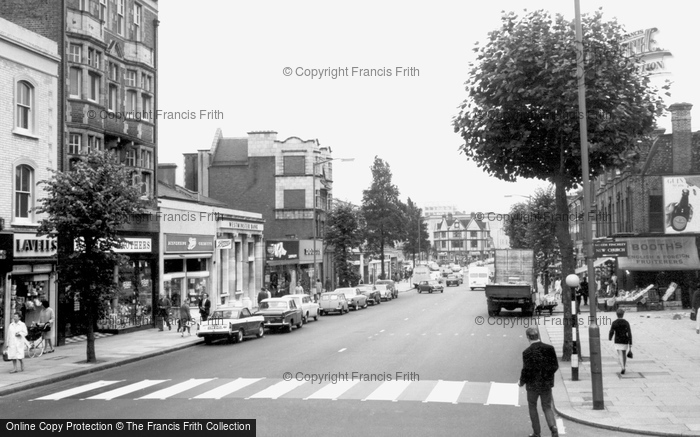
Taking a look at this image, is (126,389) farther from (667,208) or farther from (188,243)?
(667,208)

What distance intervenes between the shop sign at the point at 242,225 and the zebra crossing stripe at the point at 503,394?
30048mm

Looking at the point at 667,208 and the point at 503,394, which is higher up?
the point at 667,208

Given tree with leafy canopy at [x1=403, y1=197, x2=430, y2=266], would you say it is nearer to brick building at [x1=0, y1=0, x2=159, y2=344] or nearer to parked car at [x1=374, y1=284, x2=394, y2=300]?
parked car at [x1=374, y1=284, x2=394, y2=300]

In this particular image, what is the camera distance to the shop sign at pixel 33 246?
24.7 metres

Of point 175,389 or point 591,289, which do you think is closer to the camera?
point 591,289

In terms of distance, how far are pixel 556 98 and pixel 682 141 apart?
25417mm

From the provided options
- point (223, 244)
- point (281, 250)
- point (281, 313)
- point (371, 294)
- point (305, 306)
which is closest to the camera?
point (281, 313)

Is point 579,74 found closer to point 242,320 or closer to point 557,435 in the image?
point 557,435

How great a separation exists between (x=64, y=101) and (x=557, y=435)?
937 inches

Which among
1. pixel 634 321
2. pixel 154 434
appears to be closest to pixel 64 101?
pixel 154 434

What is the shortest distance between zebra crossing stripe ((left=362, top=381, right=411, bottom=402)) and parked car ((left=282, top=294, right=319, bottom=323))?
67.2 feet

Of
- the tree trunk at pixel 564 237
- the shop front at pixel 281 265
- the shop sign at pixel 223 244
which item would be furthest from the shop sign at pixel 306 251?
the tree trunk at pixel 564 237

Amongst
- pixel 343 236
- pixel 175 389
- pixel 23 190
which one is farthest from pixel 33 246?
pixel 343 236

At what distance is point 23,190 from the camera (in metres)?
25.7
